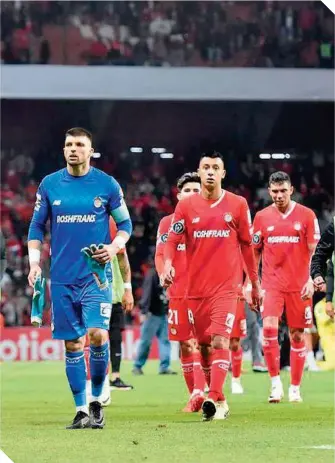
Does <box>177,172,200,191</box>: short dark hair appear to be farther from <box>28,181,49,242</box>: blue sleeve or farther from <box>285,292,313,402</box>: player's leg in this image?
<box>28,181,49,242</box>: blue sleeve

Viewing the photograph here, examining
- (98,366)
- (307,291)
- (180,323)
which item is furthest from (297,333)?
(98,366)

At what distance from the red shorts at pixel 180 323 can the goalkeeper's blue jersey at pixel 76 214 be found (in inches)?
86.1

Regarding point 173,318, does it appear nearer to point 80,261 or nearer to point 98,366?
point 98,366

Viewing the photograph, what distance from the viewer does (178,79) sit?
29094 mm

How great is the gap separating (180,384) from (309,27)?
15879 mm

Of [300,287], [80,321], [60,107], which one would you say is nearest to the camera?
[80,321]

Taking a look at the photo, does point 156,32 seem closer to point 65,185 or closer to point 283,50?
point 283,50

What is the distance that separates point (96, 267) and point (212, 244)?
1.45 metres

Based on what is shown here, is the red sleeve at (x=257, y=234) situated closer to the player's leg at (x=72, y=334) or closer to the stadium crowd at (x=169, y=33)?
the player's leg at (x=72, y=334)

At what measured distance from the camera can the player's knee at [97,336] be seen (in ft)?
30.5

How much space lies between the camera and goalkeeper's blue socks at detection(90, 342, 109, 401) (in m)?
9.41

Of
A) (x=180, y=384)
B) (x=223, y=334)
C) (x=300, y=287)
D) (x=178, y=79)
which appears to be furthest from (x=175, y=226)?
(x=178, y=79)

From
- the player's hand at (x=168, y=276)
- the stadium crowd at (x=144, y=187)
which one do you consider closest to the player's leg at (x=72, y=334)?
the player's hand at (x=168, y=276)

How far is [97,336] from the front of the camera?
9297mm
